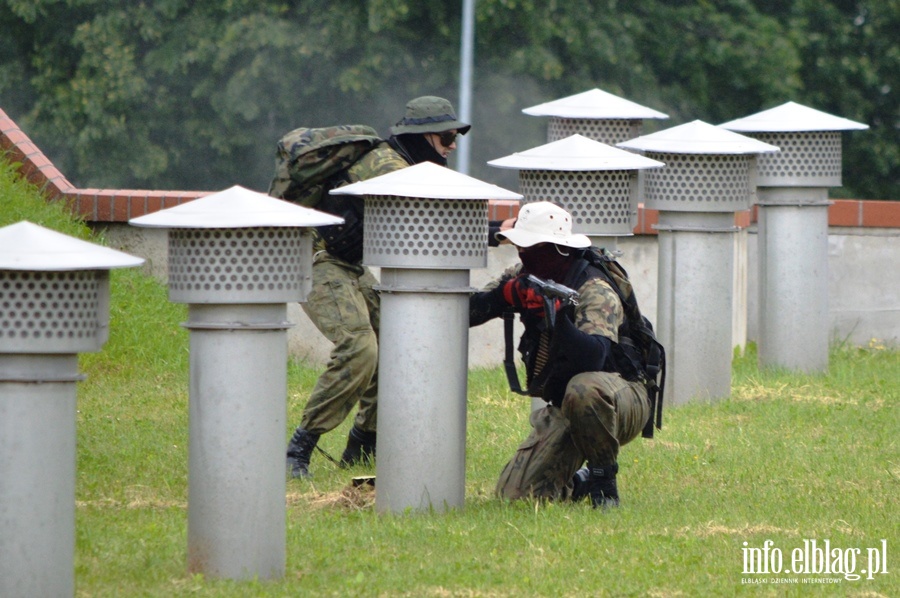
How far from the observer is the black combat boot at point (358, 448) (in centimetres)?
682

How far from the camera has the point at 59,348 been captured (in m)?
4.09

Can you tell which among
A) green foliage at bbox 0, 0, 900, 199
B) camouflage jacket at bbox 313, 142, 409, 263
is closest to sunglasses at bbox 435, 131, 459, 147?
camouflage jacket at bbox 313, 142, 409, 263

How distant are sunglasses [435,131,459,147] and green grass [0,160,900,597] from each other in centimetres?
147

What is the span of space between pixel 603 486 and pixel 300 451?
4.67 ft

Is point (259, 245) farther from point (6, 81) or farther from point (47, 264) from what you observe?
point (6, 81)

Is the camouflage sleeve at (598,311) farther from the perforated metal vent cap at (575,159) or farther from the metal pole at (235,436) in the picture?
the metal pole at (235,436)

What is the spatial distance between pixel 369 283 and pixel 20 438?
283cm

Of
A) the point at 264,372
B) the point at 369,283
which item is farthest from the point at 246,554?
the point at 369,283

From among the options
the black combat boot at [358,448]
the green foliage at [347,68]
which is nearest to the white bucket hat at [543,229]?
the black combat boot at [358,448]

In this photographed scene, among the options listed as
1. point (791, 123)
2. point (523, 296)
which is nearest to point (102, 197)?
point (791, 123)

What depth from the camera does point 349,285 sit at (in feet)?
21.6

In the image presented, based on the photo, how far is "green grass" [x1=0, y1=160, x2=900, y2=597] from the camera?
481cm

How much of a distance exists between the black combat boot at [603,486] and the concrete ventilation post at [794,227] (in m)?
3.91

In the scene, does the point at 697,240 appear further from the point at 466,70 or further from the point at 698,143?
the point at 466,70
